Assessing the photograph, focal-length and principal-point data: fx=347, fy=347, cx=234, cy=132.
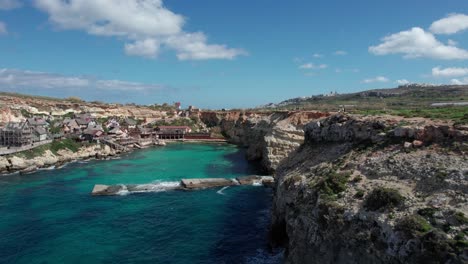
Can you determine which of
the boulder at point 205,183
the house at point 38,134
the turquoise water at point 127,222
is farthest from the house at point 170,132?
the boulder at point 205,183

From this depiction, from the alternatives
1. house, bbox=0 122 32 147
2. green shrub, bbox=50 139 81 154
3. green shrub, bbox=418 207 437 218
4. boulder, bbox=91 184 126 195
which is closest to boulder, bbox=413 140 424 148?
green shrub, bbox=418 207 437 218

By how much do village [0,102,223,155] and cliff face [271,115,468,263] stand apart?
63.1m

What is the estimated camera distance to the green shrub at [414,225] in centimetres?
1634

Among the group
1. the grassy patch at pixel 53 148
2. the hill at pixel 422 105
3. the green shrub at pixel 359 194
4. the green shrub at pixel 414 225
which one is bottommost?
the grassy patch at pixel 53 148

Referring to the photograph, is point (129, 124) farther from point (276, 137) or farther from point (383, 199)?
point (383, 199)

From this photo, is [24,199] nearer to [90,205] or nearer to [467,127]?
[90,205]

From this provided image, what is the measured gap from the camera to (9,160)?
6353 centimetres

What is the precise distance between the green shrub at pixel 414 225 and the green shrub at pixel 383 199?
1.58m

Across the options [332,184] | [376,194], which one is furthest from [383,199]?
[332,184]

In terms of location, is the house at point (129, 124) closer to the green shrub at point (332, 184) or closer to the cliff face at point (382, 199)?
the cliff face at point (382, 199)

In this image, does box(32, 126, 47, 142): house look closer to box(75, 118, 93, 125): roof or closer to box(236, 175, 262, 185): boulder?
box(75, 118, 93, 125): roof

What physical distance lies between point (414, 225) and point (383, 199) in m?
2.78

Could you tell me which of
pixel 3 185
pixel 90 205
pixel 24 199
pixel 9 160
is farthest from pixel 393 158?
pixel 9 160

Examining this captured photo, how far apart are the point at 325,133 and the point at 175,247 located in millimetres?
17958
